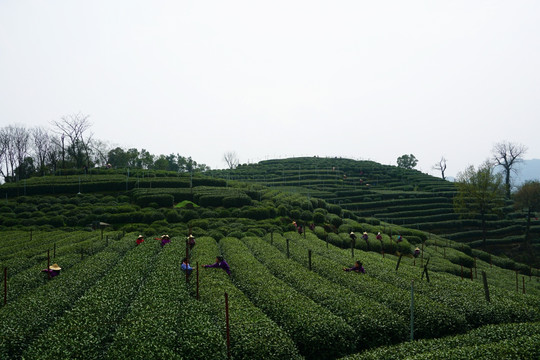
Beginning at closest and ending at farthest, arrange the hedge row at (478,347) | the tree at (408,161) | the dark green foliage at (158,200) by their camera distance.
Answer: the hedge row at (478,347) < the dark green foliage at (158,200) < the tree at (408,161)

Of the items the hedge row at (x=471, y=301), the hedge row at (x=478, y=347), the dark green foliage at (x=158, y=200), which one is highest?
the dark green foliage at (x=158, y=200)

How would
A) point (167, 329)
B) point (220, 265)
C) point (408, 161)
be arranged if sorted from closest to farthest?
1. point (167, 329)
2. point (220, 265)
3. point (408, 161)

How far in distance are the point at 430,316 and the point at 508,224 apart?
6547 cm

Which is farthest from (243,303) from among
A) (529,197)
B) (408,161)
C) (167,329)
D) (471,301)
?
(408,161)

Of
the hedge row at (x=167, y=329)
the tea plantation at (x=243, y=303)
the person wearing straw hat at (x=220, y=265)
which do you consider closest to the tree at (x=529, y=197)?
the tea plantation at (x=243, y=303)

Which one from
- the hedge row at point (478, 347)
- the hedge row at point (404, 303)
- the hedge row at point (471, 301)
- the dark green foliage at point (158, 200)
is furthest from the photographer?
the dark green foliage at point (158, 200)

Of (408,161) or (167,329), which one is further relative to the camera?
(408,161)

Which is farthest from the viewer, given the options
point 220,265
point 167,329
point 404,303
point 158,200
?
point 158,200

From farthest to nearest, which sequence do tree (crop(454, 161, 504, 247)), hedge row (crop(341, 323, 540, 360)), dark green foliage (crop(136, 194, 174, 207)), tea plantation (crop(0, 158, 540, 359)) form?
tree (crop(454, 161, 504, 247))
dark green foliage (crop(136, 194, 174, 207))
tea plantation (crop(0, 158, 540, 359))
hedge row (crop(341, 323, 540, 360))

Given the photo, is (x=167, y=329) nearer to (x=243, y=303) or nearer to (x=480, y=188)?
(x=243, y=303)

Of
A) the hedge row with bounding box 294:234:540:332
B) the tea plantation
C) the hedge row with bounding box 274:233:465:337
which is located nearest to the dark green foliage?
the tea plantation

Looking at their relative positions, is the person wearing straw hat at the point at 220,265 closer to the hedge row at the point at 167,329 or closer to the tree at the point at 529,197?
the hedge row at the point at 167,329

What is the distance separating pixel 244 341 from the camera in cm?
1223

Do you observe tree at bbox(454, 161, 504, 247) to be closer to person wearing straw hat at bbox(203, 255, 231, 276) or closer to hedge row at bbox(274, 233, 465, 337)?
hedge row at bbox(274, 233, 465, 337)
